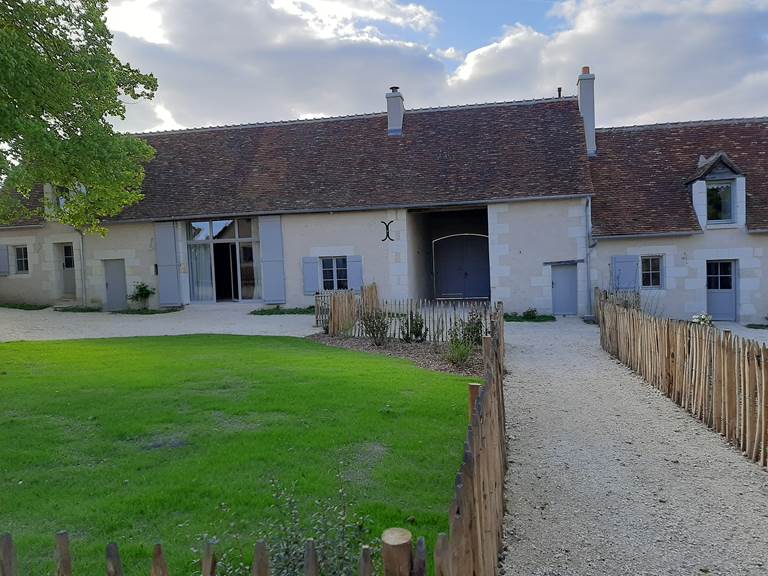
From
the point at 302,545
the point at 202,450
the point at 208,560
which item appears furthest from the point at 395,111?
the point at 208,560

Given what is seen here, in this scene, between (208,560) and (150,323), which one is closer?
(208,560)

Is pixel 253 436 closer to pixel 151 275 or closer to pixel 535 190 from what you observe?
pixel 535 190

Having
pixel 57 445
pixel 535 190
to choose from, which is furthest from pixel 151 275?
pixel 57 445

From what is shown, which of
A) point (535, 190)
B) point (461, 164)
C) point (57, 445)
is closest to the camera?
point (57, 445)

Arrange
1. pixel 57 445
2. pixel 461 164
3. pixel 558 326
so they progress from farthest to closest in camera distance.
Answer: pixel 461 164 < pixel 558 326 < pixel 57 445

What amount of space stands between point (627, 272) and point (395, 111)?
9790mm

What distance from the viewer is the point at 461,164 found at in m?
20.0

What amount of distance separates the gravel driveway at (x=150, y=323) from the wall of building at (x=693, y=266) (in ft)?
31.0

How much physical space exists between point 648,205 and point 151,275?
662 inches

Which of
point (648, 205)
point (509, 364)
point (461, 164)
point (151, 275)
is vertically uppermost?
point (461, 164)

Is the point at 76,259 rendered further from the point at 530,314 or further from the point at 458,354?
the point at 458,354

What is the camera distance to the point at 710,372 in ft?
22.6

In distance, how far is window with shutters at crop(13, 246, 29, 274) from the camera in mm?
22703

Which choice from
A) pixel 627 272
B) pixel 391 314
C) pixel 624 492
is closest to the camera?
pixel 624 492
